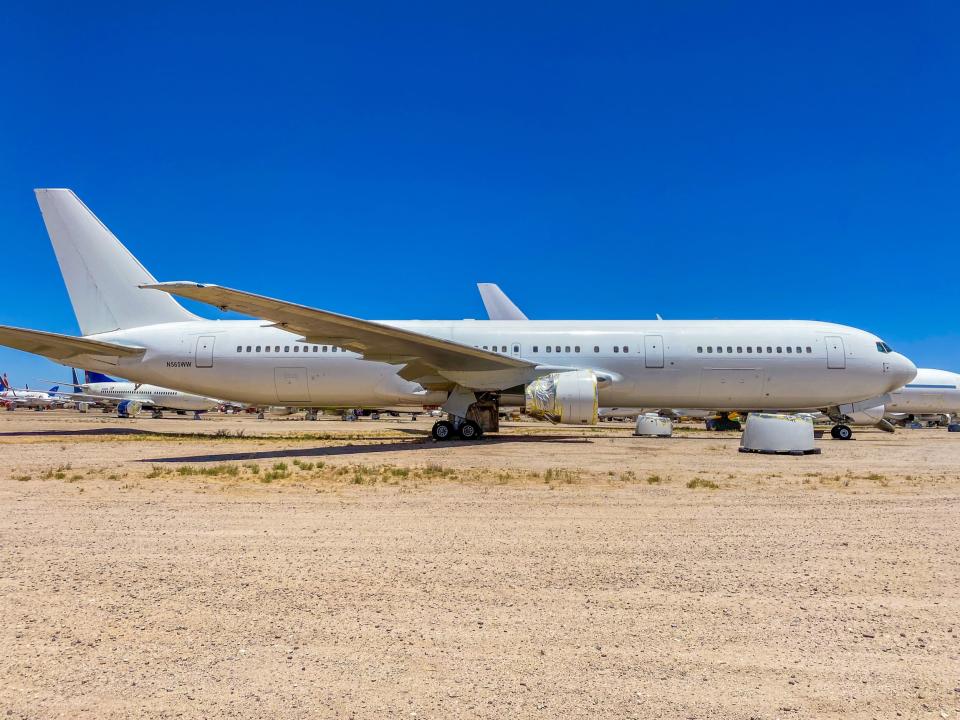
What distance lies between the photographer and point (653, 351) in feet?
56.3

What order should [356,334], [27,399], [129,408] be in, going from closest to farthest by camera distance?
[356,334] → [129,408] → [27,399]

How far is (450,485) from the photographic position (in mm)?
8062

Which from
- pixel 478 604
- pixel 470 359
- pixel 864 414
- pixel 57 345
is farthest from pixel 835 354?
pixel 57 345

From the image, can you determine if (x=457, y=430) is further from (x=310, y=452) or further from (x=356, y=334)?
(x=310, y=452)

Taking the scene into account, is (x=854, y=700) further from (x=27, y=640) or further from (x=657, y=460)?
(x=657, y=460)

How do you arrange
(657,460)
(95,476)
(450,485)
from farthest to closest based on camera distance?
(657,460) → (95,476) → (450,485)

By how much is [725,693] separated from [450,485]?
5852 mm

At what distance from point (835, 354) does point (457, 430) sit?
11055mm

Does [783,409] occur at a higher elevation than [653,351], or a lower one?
lower

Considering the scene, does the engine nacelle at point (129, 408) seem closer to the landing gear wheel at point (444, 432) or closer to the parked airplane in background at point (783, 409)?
the parked airplane in background at point (783, 409)

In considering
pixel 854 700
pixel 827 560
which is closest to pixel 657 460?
pixel 827 560

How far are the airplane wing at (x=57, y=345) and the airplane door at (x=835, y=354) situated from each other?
20.3 metres

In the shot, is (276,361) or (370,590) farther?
(276,361)

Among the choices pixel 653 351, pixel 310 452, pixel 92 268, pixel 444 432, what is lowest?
pixel 310 452
